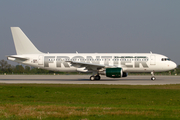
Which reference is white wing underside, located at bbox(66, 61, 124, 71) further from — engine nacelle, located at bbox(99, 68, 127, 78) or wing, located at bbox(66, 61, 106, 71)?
engine nacelle, located at bbox(99, 68, 127, 78)

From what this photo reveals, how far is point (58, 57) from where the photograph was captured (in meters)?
36.1

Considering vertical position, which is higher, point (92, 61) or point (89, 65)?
point (92, 61)

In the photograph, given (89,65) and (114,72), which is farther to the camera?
(89,65)

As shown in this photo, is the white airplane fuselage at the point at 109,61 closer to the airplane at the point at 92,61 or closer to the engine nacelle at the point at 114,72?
the airplane at the point at 92,61

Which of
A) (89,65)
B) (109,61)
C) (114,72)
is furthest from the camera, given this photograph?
(109,61)

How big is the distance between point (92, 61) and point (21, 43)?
12585 millimetres

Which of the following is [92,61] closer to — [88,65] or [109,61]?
[88,65]

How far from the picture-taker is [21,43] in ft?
123

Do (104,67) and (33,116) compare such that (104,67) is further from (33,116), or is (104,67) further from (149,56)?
(33,116)

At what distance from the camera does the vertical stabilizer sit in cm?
3744

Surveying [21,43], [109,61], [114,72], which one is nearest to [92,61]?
[109,61]

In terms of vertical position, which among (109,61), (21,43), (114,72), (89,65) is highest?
(21,43)

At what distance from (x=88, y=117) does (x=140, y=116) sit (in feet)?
6.97

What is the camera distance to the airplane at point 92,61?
34.1 meters
